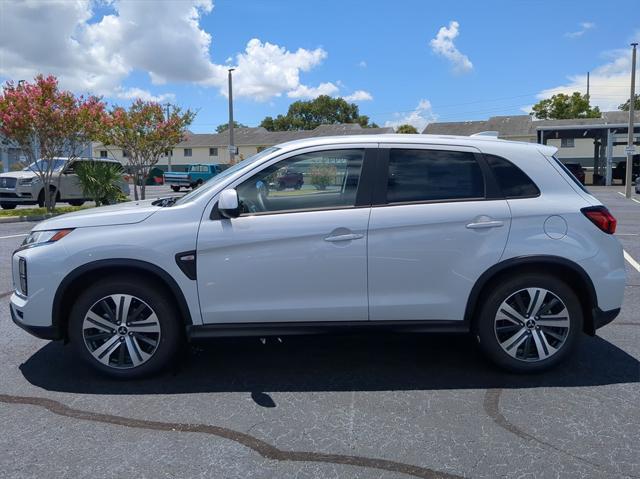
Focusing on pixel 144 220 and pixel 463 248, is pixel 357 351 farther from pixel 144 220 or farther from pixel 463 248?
pixel 144 220

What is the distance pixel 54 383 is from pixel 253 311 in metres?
1.60

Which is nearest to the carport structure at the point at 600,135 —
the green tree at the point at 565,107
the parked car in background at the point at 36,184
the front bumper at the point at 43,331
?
the green tree at the point at 565,107

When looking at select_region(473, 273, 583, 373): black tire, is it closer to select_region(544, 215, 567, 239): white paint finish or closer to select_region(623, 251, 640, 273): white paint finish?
select_region(544, 215, 567, 239): white paint finish

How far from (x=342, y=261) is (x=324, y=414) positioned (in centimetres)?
107

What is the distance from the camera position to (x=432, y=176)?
14.9ft

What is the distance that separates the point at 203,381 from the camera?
14.8ft

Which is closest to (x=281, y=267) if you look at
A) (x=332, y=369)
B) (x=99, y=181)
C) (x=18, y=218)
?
(x=332, y=369)

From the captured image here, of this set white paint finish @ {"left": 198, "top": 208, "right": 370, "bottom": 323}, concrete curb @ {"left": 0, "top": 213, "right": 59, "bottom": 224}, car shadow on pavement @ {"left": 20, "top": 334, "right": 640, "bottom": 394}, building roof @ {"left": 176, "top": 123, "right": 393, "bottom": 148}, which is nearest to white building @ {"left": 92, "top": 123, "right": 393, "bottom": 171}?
building roof @ {"left": 176, "top": 123, "right": 393, "bottom": 148}

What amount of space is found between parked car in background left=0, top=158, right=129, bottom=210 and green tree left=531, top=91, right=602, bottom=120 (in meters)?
59.2

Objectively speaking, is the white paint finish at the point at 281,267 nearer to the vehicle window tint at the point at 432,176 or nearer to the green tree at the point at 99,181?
the vehicle window tint at the point at 432,176

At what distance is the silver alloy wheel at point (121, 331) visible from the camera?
14.3 ft

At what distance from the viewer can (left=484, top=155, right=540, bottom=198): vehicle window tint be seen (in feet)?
14.9

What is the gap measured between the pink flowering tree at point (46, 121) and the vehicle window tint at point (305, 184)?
50.1 ft

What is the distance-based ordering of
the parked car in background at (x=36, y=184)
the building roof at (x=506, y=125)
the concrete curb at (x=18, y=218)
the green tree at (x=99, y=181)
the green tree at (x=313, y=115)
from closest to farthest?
1. the concrete curb at (x=18, y=218)
2. the green tree at (x=99, y=181)
3. the parked car in background at (x=36, y=184)
4. the building roof at (x=506, y=125)
5. the green tree at (x=313, y=115)
